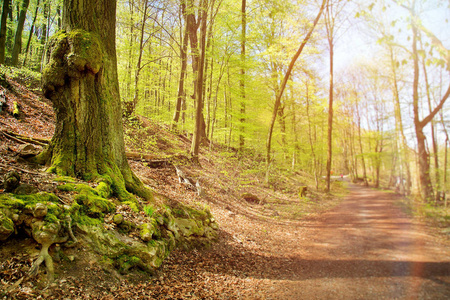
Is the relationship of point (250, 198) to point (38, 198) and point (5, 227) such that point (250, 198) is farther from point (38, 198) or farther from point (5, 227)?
point (5, 227)

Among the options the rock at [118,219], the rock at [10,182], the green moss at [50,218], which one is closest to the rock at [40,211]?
the green moss at [50,218]

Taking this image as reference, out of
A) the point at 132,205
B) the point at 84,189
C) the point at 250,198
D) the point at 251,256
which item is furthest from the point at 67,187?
the point at 250,198

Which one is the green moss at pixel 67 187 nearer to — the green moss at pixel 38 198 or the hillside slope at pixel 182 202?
the hillside slope at pixel 182 202

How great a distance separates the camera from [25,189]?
128 inches

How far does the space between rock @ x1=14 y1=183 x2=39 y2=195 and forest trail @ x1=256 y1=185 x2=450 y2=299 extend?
410 cm

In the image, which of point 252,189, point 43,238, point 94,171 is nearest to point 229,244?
point 94,171

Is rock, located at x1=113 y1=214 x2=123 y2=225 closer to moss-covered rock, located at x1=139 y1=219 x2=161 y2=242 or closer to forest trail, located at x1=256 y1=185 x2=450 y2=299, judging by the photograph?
moss-covered rock, located at x1=139 y1=219 x2=161 y2=242

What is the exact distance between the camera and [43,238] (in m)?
2.84

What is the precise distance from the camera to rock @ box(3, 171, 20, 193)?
3133mm

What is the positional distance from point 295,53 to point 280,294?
44.1 ft

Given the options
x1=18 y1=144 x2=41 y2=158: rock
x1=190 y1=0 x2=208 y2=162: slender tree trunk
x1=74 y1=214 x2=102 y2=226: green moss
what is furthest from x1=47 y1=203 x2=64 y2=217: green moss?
x1=190 y1=0 x2=208 y2=162: slender tree trunk

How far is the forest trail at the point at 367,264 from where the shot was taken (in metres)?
4.41

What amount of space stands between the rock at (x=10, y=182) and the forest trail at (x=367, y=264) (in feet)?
14.1

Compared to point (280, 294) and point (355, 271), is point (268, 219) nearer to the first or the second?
point (355, 271)
